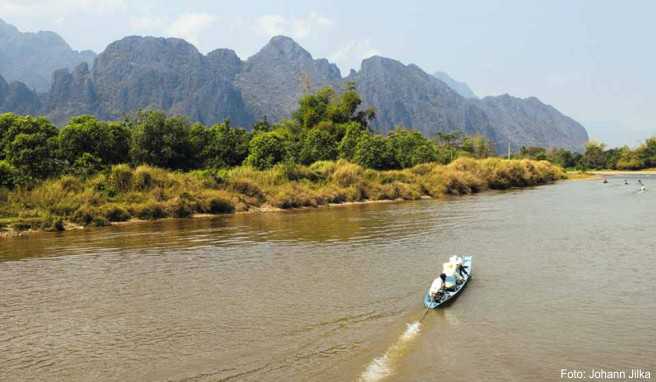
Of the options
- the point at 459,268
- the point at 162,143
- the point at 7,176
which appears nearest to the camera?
the point at 459,268

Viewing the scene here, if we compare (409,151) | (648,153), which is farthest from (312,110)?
(648,153)

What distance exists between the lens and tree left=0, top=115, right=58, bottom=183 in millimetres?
35938

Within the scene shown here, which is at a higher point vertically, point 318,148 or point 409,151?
point 318,148

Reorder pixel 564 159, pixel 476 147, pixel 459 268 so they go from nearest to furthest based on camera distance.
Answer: pixel 459 268
pixel 476 147
pixel 564 159

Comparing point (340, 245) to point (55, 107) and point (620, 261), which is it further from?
point (55, 107)

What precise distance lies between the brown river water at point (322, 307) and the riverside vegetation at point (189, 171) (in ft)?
24.9

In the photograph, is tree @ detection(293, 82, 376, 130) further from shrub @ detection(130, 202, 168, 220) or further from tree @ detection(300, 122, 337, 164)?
shrub @ detection(130, 202, 168, 220)

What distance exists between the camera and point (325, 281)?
17.6 m

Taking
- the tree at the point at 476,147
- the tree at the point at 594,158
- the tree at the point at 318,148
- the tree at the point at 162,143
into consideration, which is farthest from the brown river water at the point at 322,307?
the tree at the point at 594,158

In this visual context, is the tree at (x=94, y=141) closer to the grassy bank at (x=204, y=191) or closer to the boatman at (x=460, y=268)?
the grassy bank at (x=204, y=191)

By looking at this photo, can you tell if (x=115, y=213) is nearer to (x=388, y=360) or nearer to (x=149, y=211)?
(x=149, y=211)

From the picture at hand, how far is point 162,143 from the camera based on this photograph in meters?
50.0

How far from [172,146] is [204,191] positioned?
41.2 ft

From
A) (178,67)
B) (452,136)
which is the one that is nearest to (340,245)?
(452,136)
